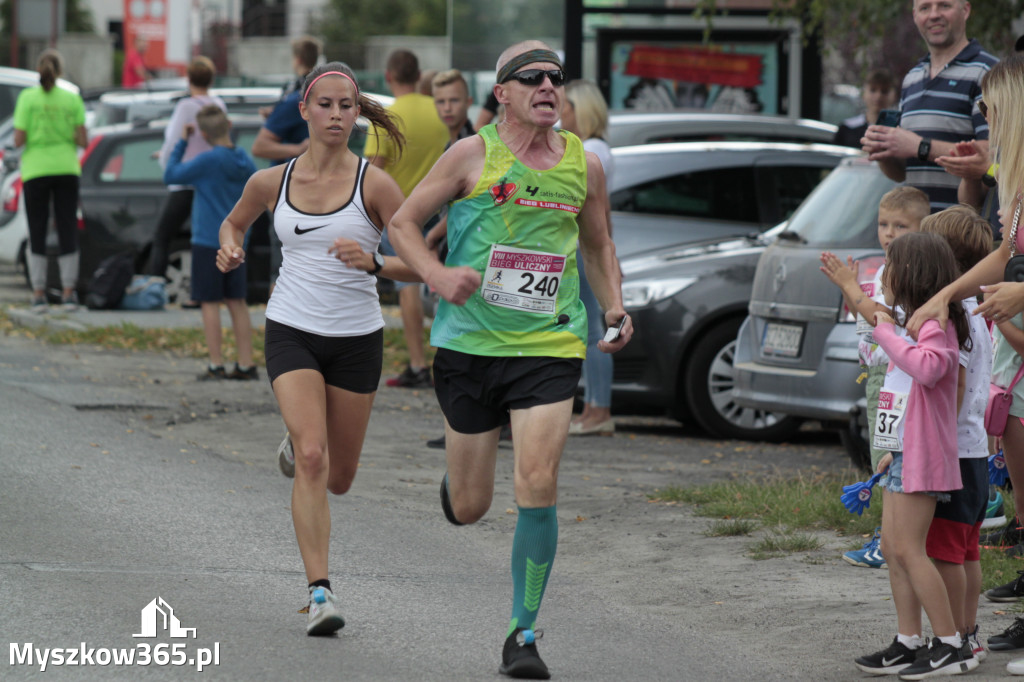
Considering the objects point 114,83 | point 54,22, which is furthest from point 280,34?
point 54,22

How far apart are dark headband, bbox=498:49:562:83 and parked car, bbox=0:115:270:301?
10004mm

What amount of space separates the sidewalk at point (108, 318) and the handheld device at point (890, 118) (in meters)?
7.85

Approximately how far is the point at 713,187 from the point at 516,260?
633 cm

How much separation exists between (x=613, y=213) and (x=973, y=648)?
634 cm

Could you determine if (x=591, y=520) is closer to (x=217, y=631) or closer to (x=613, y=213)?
(x=217, y=631)

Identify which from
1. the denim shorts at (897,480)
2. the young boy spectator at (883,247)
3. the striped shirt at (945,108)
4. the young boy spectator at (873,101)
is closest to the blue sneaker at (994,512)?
the young boy spectator at (883,247)

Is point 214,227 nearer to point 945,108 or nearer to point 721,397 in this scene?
point 721,397

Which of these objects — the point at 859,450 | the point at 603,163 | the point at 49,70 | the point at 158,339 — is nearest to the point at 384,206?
the point at 859,450

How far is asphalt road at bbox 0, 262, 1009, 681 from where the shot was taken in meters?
5.07

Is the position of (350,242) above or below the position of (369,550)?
above

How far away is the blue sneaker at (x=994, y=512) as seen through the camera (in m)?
6.72

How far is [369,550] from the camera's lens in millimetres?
6582

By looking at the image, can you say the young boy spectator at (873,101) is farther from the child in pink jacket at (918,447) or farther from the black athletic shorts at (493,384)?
the black athletic shorts at (493,384)

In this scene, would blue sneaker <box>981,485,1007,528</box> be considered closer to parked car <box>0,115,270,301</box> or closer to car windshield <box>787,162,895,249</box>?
car windshield <box>787,162,895,249</box>
